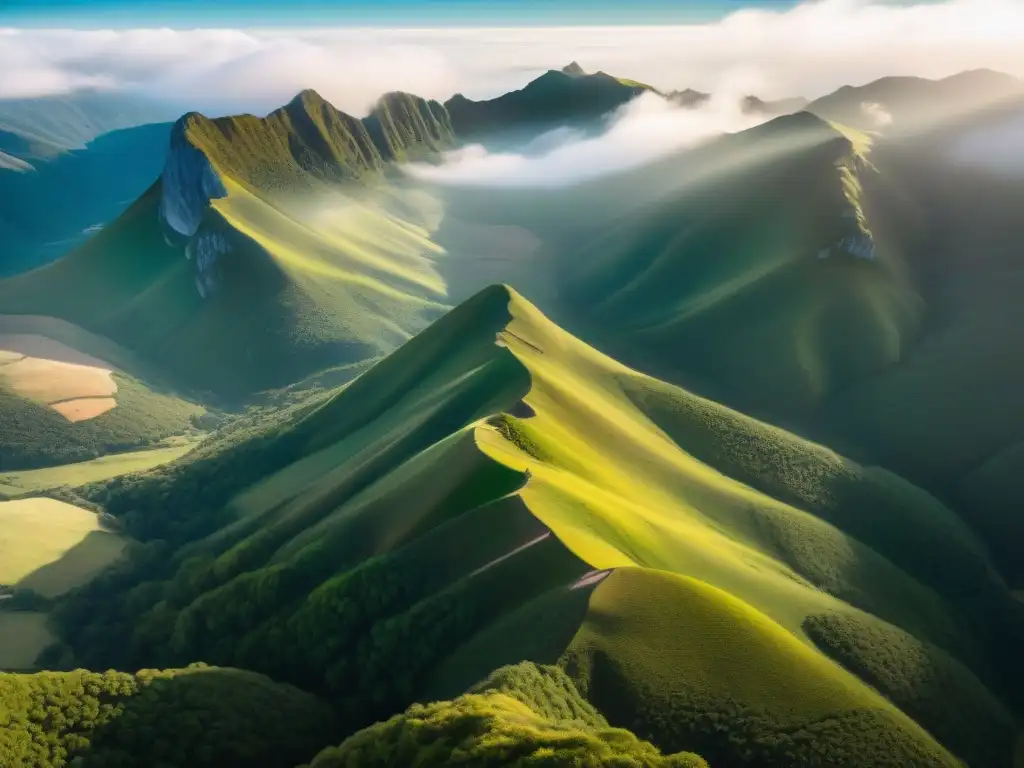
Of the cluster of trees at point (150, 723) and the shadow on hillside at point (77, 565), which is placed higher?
the cluster of trees at point (150, 723)

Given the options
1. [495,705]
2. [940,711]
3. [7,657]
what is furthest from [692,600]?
[7,657]

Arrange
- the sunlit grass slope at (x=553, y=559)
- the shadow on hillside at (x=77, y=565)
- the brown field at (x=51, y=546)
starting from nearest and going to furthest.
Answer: the sunlit grass slope at (x=553, y=559), the shadow on hillside at (x=77, y=565), the brown field at (x=51, y=546)

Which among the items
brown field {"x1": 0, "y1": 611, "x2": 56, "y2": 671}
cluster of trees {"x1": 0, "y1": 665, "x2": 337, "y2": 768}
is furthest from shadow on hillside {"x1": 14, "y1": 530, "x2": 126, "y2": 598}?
cluster of trees {"x1": 0, "y1": 665, "x2": 337, "y2": 768}

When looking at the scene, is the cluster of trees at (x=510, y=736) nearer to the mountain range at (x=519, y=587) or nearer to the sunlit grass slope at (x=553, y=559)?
the mountain range at (x=519, y=587)

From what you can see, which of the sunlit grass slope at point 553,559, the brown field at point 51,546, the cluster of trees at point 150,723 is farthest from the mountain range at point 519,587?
the brown field at point 51,546

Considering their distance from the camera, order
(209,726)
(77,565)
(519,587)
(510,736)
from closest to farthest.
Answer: (510,736), (209,726), (519,587), (77,565)

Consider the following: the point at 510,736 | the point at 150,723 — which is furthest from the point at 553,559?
the point at 150,723

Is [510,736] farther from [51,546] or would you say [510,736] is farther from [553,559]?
[51,546]
